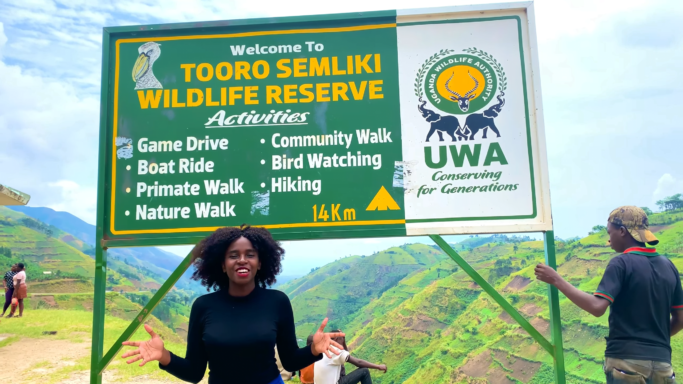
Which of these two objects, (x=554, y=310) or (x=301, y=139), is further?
(x=301, y=139)

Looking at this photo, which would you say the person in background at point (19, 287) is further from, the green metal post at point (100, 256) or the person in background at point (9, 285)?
the green metal post at point (100, 256)

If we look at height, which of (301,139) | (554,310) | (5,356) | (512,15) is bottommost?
(5,356)

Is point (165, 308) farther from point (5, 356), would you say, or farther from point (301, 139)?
point (301, 139)

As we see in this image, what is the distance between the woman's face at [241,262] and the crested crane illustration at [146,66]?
239 cm

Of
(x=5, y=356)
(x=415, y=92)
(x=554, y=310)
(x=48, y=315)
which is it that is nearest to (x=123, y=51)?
(x=415, y=92)

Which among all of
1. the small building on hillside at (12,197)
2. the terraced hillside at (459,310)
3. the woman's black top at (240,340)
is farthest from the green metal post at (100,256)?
the small building on hillside at (12,197)

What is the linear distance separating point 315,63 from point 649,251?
2928mm

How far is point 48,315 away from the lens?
1111 cm

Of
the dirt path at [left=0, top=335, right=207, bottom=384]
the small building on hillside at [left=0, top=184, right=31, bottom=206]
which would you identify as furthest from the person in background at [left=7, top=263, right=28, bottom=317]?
the small building on hillside at [left=0, top=184, right=31, bottom=206]

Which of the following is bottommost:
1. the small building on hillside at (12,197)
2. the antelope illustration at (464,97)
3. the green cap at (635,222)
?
the green cap at (635,222)

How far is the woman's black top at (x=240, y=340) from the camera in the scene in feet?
7.39

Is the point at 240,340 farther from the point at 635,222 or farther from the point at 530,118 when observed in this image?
the point at 530,118

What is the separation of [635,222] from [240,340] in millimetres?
2549

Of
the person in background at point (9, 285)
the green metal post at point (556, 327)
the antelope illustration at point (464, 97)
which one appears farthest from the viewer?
the person in background at point (9, 285)
